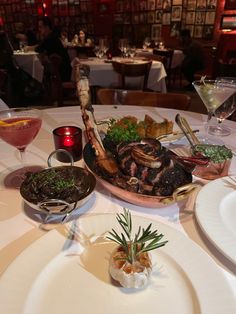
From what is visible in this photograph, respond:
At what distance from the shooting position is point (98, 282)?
48 centimetres

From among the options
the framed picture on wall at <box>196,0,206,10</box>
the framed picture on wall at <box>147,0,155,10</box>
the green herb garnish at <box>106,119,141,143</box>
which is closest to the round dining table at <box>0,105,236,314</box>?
the green herb garnish at <box>106,119,141,143</box>

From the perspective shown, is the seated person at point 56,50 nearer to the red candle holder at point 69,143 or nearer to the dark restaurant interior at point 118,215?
the dark restaurant interior at point 118,215

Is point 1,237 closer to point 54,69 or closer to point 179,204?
point 179,204

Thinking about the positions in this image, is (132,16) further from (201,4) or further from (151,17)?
(201,4)

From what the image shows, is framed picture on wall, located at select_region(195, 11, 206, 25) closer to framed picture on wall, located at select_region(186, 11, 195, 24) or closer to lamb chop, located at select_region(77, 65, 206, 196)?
framed picture on wall, located at select_region(186, 11, 195, 24)

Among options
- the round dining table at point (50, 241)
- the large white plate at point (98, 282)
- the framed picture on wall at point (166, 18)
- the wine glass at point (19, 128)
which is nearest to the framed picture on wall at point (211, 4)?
the framed picture on wall at point (166, 18)

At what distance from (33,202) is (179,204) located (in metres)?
0.35

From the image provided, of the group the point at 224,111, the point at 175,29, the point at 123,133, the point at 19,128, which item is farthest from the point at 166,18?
the point at 19,128

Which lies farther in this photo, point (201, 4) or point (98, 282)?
point (201, 4)

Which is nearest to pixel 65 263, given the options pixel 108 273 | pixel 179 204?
pixel 108 273

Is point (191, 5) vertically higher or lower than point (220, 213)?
higher

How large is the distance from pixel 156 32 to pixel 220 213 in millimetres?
7317

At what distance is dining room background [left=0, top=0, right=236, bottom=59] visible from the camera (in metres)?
6.26

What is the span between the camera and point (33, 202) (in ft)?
1.93
